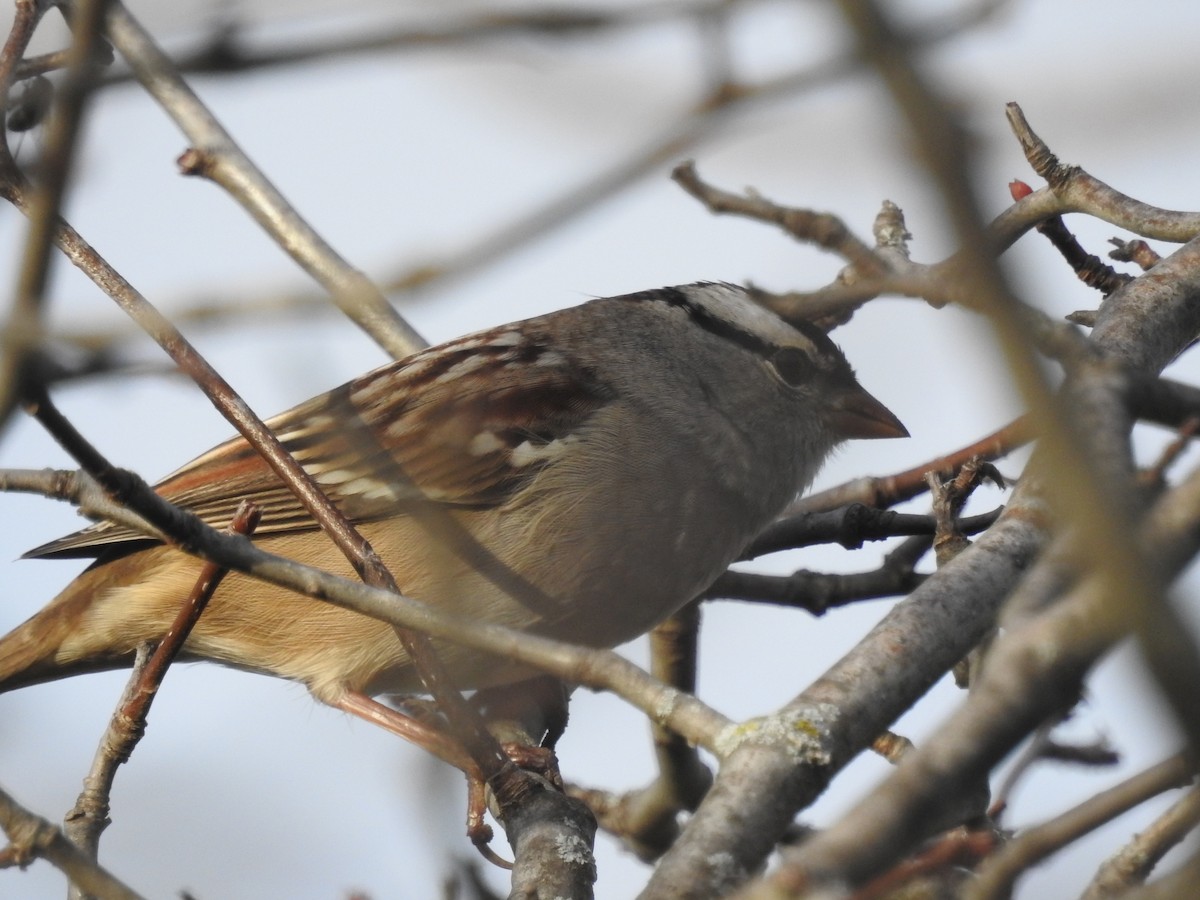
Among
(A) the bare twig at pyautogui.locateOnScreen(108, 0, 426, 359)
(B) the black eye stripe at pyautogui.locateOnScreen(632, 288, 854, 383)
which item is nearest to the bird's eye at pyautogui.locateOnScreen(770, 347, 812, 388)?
(B) the black eye stripe at pyautogui.locateOnScreen(632, 288, 854, 383)

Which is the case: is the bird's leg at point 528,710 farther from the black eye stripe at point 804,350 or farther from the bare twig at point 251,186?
the black eye stripe at point 804,350

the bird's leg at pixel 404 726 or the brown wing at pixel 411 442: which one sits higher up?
the brown wing at pixel 411 442

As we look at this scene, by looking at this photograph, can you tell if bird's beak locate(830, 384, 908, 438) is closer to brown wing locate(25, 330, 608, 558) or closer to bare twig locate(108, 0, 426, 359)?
brown wing locate(25, 330, 608, 558)

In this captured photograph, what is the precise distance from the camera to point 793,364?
4.56 metres

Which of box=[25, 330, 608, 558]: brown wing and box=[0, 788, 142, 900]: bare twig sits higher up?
box=[25, 330, 608, 558]: brown wing

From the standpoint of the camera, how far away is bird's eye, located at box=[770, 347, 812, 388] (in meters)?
4.55

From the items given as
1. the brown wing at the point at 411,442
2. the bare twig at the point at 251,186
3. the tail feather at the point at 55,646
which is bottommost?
the tail feather at the point at 55,646

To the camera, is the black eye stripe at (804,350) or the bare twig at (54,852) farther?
the black eye stripe at (804,350)

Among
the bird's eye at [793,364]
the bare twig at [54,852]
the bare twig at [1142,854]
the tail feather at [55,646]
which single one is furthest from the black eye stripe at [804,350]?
the bare twig at [54,852]

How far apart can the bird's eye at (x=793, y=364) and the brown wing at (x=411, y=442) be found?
0.66 meters

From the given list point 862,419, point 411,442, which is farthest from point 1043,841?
point 862,419

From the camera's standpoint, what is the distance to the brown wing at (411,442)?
4.00 m

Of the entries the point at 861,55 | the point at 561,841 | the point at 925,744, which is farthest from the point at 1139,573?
the point at 561,841

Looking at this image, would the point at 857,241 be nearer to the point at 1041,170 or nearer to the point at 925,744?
the point at 925,744
